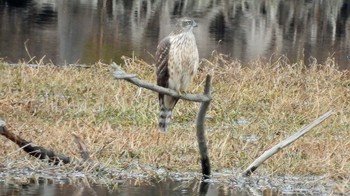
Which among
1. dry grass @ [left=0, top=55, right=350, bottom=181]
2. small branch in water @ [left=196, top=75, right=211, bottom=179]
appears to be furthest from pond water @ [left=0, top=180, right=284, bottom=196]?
dry grass @ [left=0, top=55, right=350, bottom=181]

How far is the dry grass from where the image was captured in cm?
1118

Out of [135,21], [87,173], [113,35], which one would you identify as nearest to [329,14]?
[135,21]

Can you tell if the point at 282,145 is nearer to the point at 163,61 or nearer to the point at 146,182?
the point at 146,182

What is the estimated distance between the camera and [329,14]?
35844mm

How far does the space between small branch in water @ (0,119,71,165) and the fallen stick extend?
1.77 m

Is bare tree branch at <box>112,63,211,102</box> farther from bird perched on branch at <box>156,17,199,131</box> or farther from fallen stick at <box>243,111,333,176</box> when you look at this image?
bird perched on branch at <box>156,17,199,131</box>

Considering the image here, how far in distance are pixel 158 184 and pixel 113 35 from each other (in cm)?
1544

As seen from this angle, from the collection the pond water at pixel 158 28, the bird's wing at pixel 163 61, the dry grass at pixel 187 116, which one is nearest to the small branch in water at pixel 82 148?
the dry grass at pixel 187 116

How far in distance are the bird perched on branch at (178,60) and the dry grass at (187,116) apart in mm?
581

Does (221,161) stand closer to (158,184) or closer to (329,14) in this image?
(158,184)

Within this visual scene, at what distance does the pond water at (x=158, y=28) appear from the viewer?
75.5 ft

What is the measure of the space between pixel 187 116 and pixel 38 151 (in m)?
3.58

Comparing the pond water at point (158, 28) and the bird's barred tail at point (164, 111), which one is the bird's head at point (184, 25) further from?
the pond water at point (158, 28)

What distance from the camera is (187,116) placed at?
535 inches
